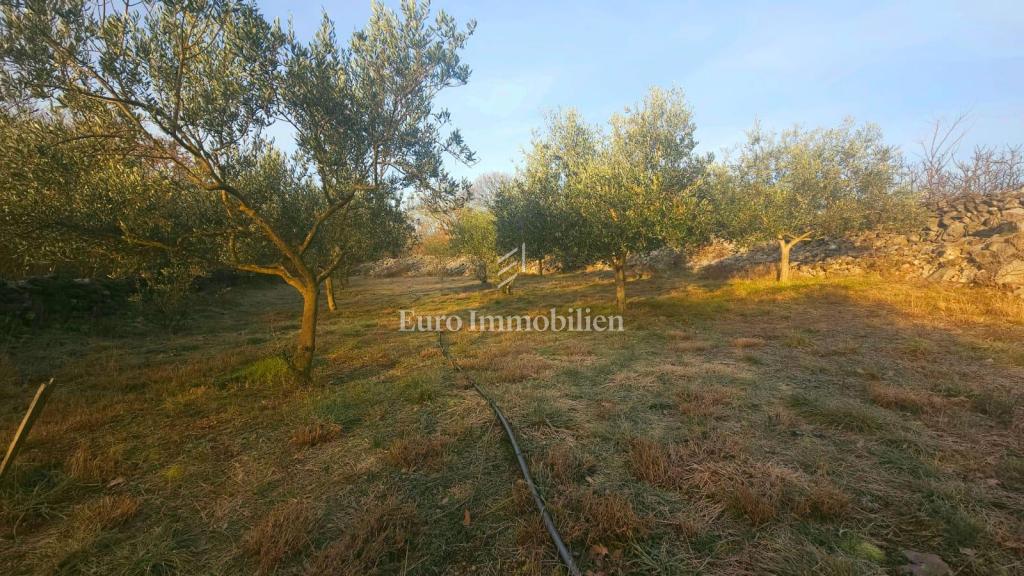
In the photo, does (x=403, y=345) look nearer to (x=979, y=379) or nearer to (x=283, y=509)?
(x=283, y=509)

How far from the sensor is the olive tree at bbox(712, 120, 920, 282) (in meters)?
20.7

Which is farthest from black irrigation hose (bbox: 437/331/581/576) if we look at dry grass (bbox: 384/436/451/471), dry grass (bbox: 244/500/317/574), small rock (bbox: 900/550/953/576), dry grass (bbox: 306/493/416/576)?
small rock (bbox: 900/550/953/576)

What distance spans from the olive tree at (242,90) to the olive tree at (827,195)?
17.9 meters

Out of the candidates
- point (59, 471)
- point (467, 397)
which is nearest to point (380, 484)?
point (467, 397)

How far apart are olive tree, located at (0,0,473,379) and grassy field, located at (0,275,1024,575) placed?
3.35 m

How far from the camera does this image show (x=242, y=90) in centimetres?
751

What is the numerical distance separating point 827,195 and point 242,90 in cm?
2702

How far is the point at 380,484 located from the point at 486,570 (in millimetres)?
1991

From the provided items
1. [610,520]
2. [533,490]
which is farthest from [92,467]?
[610,520]

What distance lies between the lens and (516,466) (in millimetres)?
5133

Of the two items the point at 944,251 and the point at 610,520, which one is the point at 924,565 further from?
the point at 944,251

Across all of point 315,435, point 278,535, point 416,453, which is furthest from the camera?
point 315,435

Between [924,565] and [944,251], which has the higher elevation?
[944,251]

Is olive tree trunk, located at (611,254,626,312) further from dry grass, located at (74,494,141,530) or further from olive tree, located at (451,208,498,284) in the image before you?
dry grass, located at (74,494,141,530)
